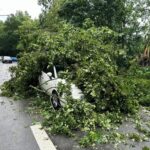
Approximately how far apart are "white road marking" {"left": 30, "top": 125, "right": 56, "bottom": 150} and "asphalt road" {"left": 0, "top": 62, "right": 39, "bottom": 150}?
0.10m

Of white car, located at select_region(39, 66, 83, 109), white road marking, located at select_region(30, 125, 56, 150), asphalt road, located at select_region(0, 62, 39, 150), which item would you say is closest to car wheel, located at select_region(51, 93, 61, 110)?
white car, located at select_region(39, 66, 83, 109)

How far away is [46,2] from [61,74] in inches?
1696


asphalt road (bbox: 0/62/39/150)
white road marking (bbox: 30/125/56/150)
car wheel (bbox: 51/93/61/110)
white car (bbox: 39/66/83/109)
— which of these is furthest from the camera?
car wheel (bbox: 51/93/61/110)

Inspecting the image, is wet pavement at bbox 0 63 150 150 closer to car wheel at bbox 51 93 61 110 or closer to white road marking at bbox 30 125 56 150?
white road marking at bbox 30 125 56 150

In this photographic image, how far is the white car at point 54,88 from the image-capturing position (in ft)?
31.2

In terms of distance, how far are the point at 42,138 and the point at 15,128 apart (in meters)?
1.22

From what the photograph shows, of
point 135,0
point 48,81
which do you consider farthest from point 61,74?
point 135,0

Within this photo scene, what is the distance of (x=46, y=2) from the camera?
170ft

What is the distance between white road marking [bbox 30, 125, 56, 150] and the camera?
6.77m

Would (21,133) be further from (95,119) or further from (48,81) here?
(48,81)

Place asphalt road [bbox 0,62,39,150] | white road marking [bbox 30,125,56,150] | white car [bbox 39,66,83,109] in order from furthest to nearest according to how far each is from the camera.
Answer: white car [bbox 39,66,83,109] < asphalt road [bbox 0,62,39,150] < white road marking [bbox 30,125,56,150]

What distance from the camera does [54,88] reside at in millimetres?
10430

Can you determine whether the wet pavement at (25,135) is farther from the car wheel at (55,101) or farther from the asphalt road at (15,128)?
the car wheel at (55,101)

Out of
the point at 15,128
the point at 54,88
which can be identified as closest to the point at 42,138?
A: the point at 15,128
